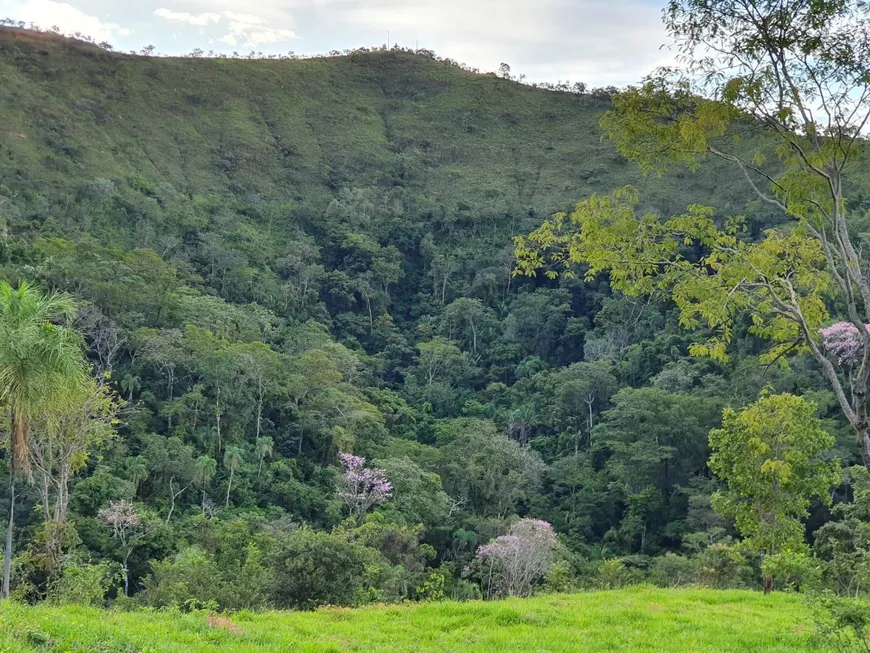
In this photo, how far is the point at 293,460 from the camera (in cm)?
3519

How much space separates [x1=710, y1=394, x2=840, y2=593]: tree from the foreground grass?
2.71 meters

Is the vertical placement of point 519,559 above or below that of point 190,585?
below

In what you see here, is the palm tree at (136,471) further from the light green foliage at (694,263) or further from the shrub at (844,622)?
the shrub at (844,622)

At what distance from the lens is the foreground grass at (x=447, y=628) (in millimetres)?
5902

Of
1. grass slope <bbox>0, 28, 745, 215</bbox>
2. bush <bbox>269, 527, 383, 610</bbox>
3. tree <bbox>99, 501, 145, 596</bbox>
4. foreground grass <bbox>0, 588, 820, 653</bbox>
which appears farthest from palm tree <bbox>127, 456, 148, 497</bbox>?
grass slope <bbox>0, 28, 745, 215</bbox>

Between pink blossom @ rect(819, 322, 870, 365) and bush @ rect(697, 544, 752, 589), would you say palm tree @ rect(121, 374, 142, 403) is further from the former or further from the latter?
pink blossom @ rect(819, 322, 870, 365)

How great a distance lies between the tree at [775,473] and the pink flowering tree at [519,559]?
13.1 metres

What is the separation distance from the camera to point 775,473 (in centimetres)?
1202

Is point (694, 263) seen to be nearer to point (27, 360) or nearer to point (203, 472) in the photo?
point (27, 360)

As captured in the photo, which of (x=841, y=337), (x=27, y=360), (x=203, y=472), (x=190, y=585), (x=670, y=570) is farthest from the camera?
(x=203, y=472)

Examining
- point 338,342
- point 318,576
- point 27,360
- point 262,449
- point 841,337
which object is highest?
point 841,337

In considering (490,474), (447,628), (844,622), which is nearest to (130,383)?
(490,474)

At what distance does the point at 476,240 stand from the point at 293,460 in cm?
3573

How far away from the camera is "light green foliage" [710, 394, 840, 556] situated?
39.9 ft
